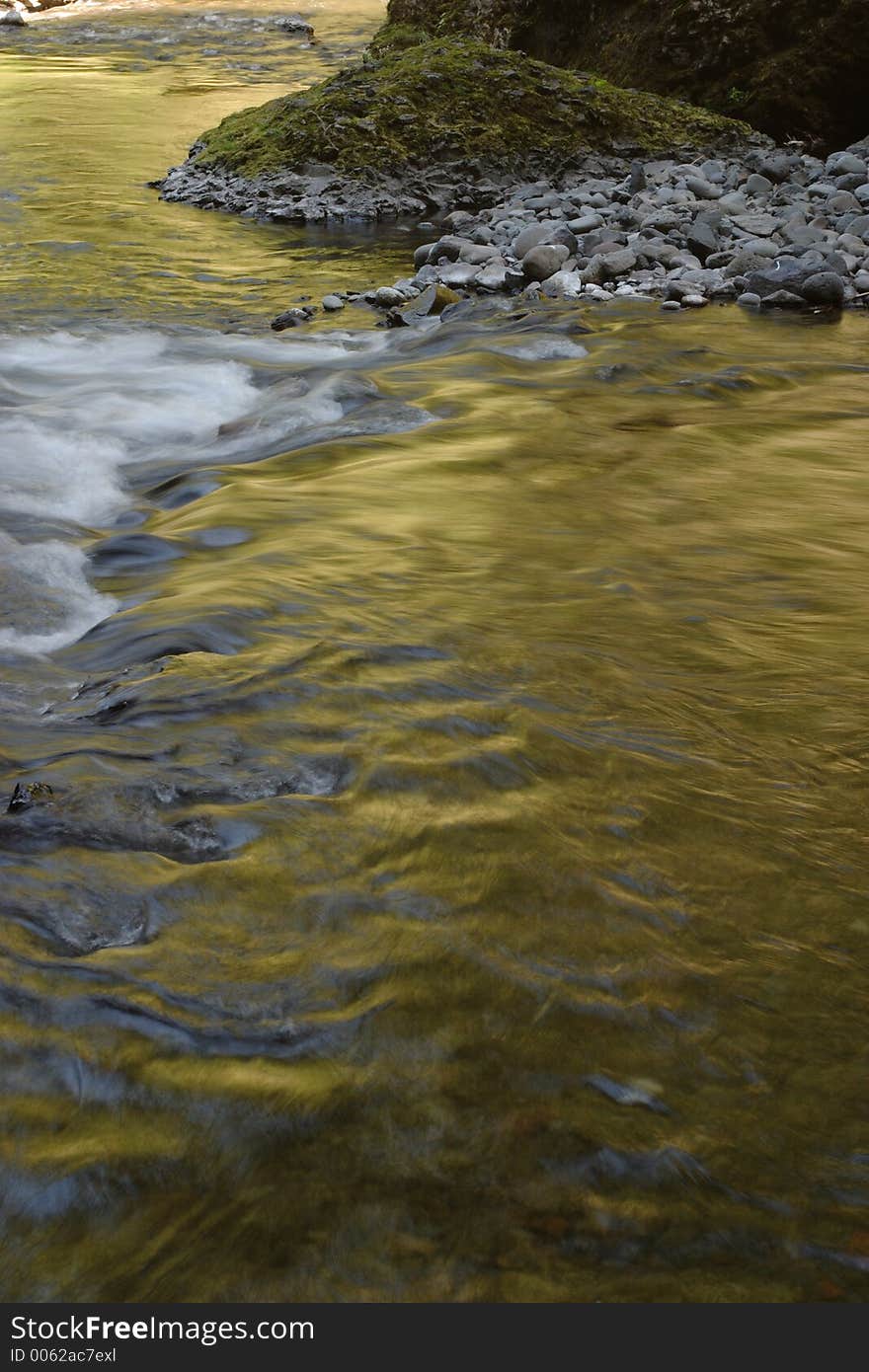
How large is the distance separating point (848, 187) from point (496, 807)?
10.5 metres

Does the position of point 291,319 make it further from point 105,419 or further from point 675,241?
point 675,241

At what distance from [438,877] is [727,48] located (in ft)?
46.6

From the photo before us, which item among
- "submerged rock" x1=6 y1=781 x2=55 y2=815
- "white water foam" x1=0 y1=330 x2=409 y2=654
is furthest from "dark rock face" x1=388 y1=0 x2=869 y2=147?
"submerged rock" x1=6 y1=781 x2=55 y2=815

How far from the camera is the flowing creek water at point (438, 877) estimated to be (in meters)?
1.80

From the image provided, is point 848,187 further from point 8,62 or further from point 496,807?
point 8,62

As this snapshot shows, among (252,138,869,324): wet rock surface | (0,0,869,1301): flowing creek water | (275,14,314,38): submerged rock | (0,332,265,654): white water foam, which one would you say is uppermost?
(275,14,314,38): submerged rock

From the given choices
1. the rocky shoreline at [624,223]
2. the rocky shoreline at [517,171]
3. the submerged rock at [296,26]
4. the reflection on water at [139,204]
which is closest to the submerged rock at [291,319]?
the rocky shoreline at [624,223]

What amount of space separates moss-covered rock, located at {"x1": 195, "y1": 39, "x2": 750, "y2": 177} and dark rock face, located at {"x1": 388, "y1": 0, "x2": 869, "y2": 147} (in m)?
0.74

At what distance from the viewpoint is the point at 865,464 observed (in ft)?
19.0

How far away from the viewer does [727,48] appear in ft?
46.4

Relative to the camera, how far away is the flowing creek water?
180 centimetres

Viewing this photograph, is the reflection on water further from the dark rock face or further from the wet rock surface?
the dark rock face

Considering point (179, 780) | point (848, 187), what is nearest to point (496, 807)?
point (179, 780)

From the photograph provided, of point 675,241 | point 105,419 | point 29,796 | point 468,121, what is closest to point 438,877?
point 29,796
